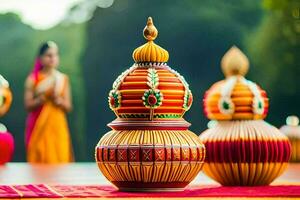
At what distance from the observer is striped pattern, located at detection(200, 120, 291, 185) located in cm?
814

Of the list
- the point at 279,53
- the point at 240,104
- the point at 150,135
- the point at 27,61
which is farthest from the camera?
the point at 279,53

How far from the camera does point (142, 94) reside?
736 centimetres

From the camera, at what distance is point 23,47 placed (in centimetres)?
1964

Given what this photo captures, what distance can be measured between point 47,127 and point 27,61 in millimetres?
3868

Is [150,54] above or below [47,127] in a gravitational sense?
above

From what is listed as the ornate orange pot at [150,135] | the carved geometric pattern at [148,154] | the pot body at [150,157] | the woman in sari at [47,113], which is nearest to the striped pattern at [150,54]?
the ornate orange pot at [150,135]

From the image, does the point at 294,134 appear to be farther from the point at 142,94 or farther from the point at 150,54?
the point at 142,94

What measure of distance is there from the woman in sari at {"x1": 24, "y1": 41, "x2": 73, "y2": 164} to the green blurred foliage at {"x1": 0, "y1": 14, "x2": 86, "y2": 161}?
10.1 ft

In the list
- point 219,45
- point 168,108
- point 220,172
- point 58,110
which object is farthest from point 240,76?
point 219,45

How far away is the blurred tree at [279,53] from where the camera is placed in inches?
765

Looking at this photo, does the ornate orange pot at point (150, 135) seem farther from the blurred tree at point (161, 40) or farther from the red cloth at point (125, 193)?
the blurred tree at point (161, 40)

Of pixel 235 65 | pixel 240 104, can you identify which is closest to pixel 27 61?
pixel 235 65

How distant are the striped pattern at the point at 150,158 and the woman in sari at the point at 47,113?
8.49m

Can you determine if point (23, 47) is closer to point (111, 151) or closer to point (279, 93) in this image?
point (279, 93)
